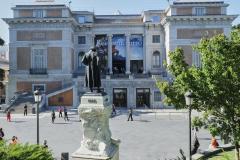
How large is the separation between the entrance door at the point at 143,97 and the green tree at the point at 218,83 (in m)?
35.9

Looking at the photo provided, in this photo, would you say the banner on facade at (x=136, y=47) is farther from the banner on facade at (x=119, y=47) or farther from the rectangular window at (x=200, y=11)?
the rectangular window at (x=200, y=11)

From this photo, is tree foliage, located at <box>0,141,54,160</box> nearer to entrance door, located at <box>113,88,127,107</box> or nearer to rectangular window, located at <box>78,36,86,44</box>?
entrance door, located at <box>113,88,127,107</box>

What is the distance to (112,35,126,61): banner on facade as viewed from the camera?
58.1 m

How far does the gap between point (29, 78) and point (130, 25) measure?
16.9m

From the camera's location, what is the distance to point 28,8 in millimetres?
53594

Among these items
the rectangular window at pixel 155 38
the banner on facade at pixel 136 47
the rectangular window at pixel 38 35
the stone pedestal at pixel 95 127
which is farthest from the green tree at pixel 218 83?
the banner on facade at pixel 136 47

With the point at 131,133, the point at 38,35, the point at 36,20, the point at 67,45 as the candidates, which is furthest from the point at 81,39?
the point at 131,133

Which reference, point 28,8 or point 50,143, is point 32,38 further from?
point 50,143

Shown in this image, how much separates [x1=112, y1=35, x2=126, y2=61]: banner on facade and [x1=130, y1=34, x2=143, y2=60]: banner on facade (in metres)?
1.24

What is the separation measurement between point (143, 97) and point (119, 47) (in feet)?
32.5

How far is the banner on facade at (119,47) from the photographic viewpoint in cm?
5806

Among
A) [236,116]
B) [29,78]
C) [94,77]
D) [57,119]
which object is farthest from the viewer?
[29,78]

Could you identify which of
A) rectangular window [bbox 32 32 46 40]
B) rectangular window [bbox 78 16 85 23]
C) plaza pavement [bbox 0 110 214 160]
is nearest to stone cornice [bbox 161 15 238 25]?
rectangular window [bbox 78 16 85 23]

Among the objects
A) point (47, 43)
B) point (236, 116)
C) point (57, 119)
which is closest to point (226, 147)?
point (236, 116)
